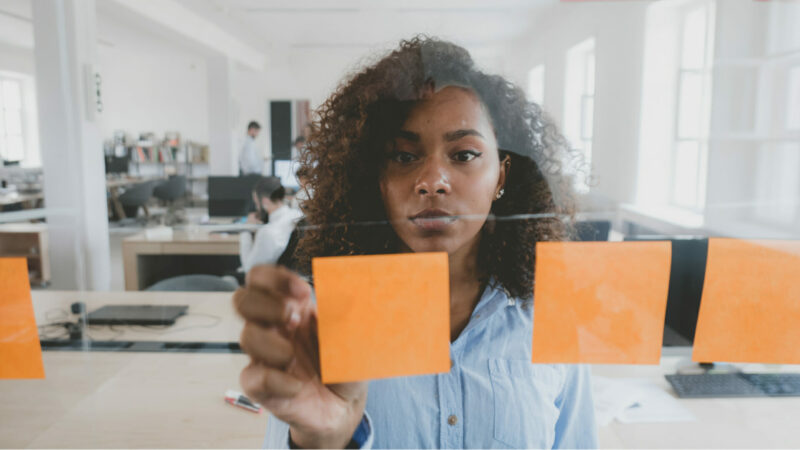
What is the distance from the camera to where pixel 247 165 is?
1.97 feet

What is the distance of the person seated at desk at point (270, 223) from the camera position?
1.63ft

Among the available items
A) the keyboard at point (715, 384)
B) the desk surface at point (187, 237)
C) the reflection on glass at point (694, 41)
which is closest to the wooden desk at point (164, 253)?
the desk surface at point (187, 237)

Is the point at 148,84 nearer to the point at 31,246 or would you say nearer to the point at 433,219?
the point at 31,246

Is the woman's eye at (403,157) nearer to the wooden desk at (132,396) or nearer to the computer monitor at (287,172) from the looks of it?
the computer monitor at (287,172)

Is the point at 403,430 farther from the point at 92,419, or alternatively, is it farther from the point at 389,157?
the point at 92,419

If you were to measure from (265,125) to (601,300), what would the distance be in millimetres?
423

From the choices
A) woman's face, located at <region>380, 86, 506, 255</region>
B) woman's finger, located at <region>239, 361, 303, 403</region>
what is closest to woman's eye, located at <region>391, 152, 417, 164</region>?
woman's face, located at <region>380, 86, 506, 255</region>

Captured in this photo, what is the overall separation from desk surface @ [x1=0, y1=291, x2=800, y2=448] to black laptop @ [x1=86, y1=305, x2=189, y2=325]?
1 centimetres

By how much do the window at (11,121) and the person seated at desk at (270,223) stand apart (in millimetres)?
283

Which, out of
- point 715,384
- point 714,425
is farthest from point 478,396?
point 715,384

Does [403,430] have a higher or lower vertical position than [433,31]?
lower

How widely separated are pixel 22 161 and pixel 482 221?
21.7 inches

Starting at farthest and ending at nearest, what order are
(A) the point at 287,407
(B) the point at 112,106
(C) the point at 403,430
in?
(B) the point at 112,106, (C) the point at 403,430, (A) the point at 287,407

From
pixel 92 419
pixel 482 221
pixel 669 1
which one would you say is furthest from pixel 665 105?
pixel 92 419
